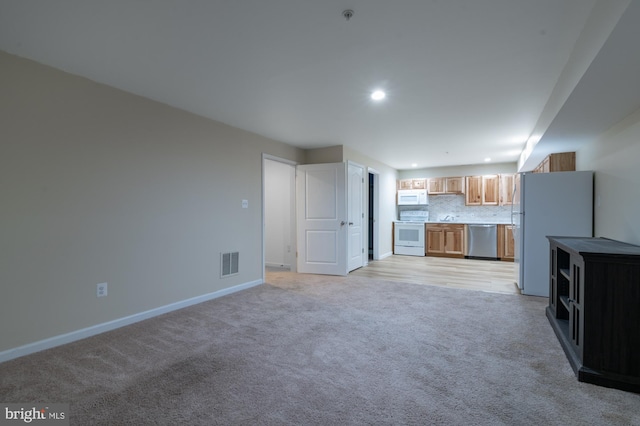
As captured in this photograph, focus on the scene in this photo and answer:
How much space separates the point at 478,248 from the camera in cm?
721

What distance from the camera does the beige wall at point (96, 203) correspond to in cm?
237

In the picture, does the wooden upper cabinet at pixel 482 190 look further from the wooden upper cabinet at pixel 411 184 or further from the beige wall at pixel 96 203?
the beige wall at pixel 96 203

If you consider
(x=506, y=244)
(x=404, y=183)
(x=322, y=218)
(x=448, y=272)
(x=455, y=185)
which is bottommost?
(x=448, y=272)

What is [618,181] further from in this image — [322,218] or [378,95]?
[322,218]

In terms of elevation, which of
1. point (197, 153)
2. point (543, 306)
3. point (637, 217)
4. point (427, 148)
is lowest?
point (543, 306)

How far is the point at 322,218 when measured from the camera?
5.44 metres

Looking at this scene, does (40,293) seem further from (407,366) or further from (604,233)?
(604,233)

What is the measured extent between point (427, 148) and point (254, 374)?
5.10m

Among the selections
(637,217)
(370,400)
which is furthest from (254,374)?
(637,217)

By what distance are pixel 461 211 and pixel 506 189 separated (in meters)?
1.19

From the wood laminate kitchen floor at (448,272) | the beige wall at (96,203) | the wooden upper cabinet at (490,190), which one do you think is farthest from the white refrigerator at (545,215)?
the beige wall at (96,203)

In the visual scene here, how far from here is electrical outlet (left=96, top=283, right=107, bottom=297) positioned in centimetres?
284

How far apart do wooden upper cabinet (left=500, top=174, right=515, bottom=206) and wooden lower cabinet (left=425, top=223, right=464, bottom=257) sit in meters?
1.19

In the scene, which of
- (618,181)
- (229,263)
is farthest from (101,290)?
(618,181)
